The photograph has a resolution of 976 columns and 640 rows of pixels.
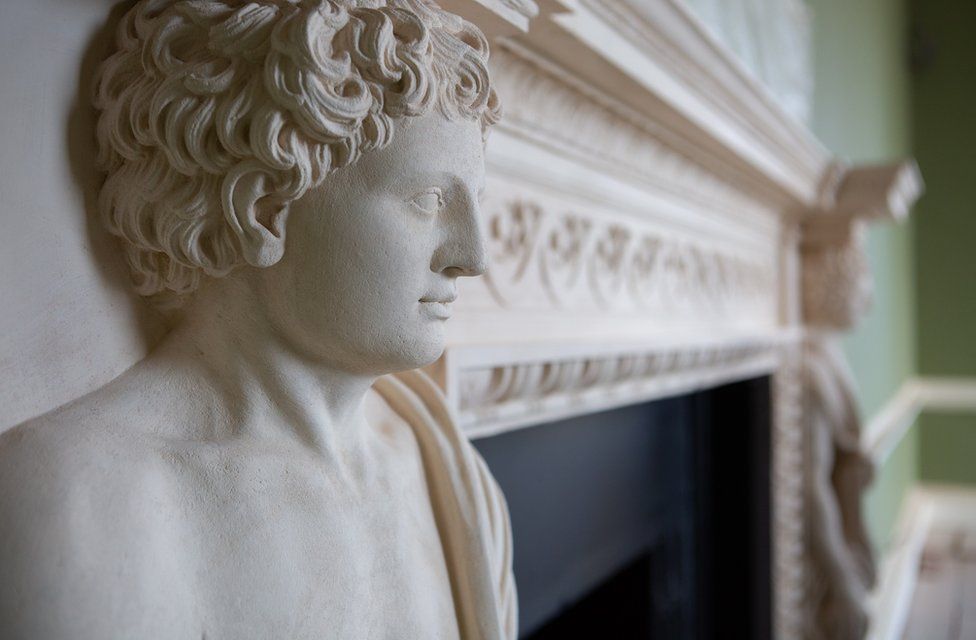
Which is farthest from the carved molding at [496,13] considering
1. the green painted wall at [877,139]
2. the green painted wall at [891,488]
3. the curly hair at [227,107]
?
the green painted wall at [891,488]

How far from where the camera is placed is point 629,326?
4.94 ft

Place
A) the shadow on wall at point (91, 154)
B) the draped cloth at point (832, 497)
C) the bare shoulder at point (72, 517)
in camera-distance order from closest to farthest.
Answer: the bare shoulder at point (72, 517) → the shadow on wall at point (91, 154) → the draped cloth at point (832, 497)

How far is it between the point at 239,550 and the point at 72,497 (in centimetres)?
12

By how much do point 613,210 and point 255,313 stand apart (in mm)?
920

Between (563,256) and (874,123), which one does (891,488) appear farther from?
(563,256)

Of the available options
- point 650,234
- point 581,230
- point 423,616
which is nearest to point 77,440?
point 423,616

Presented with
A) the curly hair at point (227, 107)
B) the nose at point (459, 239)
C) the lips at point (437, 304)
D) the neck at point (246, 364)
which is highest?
the curly hair at point (227, 107)

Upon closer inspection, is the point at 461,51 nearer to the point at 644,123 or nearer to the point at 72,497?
the point at 72,497

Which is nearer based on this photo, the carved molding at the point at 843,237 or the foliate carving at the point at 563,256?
the foliate carving at the point at 563,256

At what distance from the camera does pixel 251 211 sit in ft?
1.90

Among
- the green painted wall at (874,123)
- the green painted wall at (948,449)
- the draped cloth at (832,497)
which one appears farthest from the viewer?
the green painted wall at (948,449)

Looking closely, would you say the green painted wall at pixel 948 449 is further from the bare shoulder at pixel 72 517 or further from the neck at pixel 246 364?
the bare shoulder at pixel 72 517

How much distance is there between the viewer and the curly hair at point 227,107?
0.56 metres

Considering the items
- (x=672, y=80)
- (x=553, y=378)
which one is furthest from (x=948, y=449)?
(x=553, y=378)
